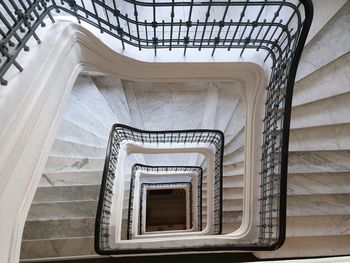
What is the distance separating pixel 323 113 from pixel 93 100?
488 cm

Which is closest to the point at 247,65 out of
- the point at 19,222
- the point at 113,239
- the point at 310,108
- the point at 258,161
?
the point at 310,108

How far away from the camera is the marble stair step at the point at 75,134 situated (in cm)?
569

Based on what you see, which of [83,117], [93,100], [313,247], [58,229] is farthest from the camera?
[93,100]

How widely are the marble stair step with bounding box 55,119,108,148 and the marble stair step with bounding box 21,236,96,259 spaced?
6.67 ft

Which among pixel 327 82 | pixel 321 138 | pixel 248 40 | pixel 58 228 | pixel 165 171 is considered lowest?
pixel 58 228

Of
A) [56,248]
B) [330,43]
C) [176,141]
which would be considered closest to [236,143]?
[176,141]

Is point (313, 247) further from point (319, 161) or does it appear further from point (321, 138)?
point (321, 138)

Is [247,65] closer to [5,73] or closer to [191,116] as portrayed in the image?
[5,73]

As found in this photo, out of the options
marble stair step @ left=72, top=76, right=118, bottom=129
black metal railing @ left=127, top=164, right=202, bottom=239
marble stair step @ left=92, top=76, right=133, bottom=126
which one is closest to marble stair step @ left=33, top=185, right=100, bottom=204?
marble stair step @ left=72, top=76, right=118, bottom=129

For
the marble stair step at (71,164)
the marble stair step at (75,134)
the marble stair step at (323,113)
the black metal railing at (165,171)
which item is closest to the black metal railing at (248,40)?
the marble stair step at (323,113)

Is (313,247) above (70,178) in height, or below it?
below

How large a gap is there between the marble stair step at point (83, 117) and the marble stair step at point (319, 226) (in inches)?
169

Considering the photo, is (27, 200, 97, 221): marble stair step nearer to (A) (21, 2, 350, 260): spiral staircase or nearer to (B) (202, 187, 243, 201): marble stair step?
(A) (21, 2, 350, 260): spiral staircase

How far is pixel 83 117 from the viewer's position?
624 cm
